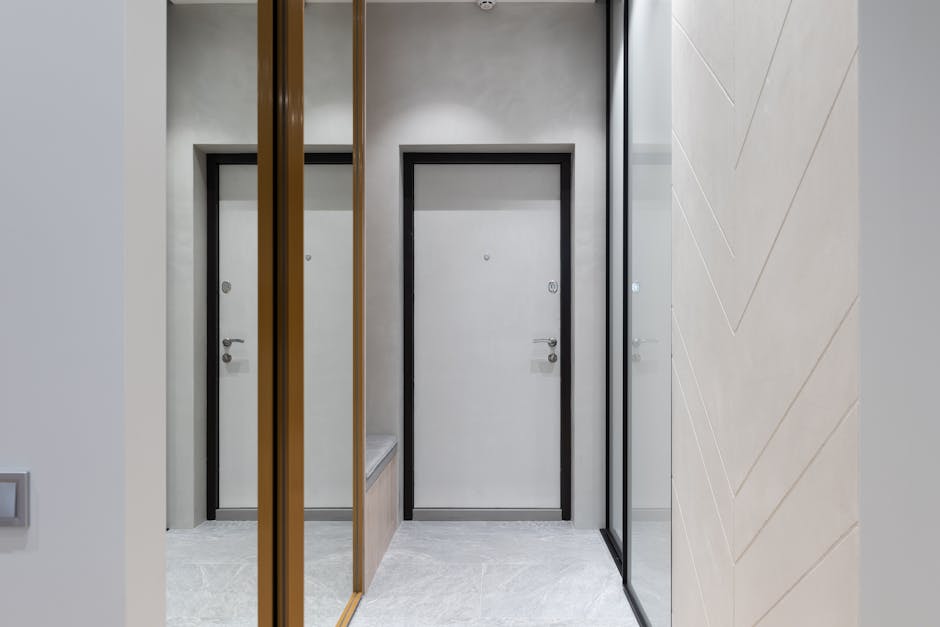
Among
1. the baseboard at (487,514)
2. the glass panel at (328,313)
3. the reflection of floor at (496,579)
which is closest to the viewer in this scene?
the glass panel at (328,313)

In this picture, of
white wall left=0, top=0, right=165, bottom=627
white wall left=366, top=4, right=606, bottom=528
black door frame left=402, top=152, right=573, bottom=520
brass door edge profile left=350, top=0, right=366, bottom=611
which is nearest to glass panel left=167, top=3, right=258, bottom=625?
white wall left=0, top=0, right=165, bottom=627

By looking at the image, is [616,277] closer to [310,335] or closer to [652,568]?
[652,568]

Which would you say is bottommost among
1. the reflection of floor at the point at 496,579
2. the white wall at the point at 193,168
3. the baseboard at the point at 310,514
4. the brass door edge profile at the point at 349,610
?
the reflection of floor at the point at 496,579

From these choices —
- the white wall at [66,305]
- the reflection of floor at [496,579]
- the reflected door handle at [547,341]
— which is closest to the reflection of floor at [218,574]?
the white wall at [66,305]

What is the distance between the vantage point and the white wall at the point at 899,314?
850mm

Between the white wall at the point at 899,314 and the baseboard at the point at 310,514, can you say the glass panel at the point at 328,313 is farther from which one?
the white wall at the point at 899,314

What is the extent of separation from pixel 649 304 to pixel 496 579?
138cm

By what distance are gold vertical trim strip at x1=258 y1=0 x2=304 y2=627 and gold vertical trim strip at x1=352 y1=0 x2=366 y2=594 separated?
675 mm

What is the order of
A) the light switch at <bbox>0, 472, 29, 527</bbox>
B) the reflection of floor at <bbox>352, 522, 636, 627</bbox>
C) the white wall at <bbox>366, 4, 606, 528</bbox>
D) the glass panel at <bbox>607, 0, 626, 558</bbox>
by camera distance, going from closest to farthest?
the light switch at <bbox>0, 472, 29, 527</bbox> → the reflection of floor at <bbox>352, 522, 636, 627</bbox> → the glass panel at <bbox>607, 0, 626, 558</bbox> → the white wall at <bbox>366, 4, 606, 528</bbox>

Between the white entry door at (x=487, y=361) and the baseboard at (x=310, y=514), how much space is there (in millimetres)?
1211

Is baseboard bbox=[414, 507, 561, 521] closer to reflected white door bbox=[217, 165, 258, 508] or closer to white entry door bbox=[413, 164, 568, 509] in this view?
white entry door bbox=[413, 164, 568, 509]

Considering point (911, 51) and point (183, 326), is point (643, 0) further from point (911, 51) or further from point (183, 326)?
point (183, 326)

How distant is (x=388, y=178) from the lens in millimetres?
3293

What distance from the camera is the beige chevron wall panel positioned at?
923 millimetres
